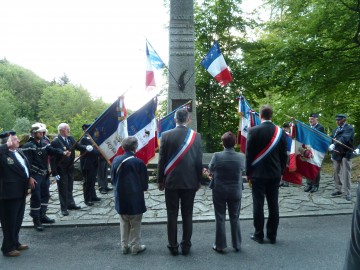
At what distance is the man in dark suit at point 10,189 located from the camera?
15.8 ft

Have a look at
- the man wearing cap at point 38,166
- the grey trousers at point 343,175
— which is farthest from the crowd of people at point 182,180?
the grey trousers at point 343,175

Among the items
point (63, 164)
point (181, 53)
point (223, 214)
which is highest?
point (181, 53)

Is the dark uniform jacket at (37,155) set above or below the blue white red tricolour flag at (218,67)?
below

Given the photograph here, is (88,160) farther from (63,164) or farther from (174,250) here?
(174,250)

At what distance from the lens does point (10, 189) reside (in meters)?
4.81

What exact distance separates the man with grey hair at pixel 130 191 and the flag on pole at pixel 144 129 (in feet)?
6.16

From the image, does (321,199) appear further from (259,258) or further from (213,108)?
(213,108)

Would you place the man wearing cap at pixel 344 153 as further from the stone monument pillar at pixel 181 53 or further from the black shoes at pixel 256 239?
the stone monument pillar at pixel 181 53

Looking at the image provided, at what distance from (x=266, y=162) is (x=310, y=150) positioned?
1978 mm

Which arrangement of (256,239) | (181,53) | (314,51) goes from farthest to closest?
(314,51)
(181,53)
(256,239)

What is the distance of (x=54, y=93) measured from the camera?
2596 inches

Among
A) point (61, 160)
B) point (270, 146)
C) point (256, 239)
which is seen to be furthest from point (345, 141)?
point (61, 160)

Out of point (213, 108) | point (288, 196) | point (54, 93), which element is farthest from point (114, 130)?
point (54, 93)

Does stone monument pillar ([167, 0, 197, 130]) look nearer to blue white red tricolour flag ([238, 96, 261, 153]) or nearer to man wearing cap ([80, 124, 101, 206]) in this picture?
blue white red tricolour flag ([238, 96, 261, 153])
